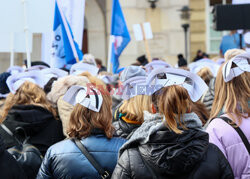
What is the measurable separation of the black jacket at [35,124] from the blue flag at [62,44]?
2.23 meters

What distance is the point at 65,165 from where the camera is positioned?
2.76 metres

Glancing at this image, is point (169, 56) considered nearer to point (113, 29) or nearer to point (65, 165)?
point (113, 29)

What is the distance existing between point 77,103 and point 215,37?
39.8 feet

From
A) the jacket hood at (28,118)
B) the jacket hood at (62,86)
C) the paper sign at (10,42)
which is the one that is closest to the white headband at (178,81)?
the jacket hood at (28,118)

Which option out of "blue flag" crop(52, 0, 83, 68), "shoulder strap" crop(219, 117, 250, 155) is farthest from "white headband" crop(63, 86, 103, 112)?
"blue flag" crop(52, 0, 83, 68)

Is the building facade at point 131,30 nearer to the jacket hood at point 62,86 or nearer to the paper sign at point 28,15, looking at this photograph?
the paper sign at point 28,15

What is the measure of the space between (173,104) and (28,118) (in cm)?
180

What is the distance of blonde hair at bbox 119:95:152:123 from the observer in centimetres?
345

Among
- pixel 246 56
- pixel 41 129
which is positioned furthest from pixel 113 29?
pixel 246 56

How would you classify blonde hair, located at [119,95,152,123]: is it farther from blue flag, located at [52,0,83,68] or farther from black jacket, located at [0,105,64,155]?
blue flag, located at [52,0,83,68]

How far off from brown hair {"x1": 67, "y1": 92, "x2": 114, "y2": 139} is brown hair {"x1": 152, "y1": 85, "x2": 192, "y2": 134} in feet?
2.01

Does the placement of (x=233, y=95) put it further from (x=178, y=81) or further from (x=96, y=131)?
(x=96, y=131)

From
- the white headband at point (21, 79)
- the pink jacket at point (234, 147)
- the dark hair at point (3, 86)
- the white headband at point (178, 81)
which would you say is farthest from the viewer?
the dark hair at point (3, 86)

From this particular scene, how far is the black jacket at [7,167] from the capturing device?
2537 millimetres
